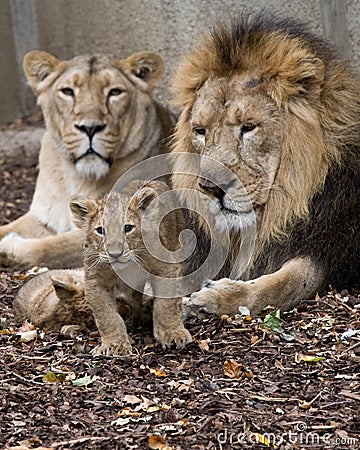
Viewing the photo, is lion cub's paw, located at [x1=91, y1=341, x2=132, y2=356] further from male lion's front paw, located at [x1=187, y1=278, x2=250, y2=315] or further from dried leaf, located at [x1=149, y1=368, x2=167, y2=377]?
male lion's front paw, located at [x1=187, y1=278, x2=250, y2=315]

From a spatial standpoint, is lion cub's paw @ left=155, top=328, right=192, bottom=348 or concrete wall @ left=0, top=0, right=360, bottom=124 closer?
lion cub's paw @ left=155, top=328, right=192, bottom=348

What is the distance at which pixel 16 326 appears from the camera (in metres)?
4.98

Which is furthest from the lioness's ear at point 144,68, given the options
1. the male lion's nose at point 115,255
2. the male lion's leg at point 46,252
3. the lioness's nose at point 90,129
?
the male lion's nose at point 115,255

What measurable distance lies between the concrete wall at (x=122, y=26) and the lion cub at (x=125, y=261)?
111 inches

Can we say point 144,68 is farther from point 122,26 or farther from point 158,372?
point 158,372

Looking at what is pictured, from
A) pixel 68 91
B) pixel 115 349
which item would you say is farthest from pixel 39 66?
pixel 115 349

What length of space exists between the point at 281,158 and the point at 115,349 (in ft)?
4.49

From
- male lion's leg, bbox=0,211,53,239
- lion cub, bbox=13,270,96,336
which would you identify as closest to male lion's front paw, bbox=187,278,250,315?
lion cub, bbox=13,270,96,336

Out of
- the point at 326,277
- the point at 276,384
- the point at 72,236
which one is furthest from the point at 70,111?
the point at 276,384

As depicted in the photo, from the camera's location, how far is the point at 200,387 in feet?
13.0

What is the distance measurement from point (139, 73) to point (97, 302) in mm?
2971

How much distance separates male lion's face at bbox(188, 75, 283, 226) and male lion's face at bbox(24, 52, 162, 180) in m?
1.63

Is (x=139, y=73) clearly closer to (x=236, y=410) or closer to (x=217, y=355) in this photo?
(x=217, y=355)

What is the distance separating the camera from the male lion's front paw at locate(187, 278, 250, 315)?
4.67m
